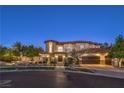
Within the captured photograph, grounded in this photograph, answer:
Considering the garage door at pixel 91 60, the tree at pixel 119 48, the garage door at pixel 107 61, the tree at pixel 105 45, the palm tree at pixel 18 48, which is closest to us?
the tree at pixel 119 48

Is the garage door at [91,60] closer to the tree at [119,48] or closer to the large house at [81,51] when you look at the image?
the large house at [81,51]

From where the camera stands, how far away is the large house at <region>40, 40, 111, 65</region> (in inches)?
1570

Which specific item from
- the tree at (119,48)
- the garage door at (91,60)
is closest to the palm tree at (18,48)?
the garage door at (91,60)

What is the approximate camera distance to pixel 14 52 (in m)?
42.4

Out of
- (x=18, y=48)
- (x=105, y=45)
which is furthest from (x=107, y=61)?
(x=18, y=48)

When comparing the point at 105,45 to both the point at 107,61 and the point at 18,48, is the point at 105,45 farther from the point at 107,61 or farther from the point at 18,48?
the point at 18,48

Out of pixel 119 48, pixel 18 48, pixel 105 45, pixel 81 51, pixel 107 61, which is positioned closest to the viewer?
pixel 119 48

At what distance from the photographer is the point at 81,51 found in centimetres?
4034

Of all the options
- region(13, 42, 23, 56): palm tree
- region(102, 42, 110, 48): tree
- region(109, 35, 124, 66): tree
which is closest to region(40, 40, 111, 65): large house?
region(102, 42, 110, 48): tree

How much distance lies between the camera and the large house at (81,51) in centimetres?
3988

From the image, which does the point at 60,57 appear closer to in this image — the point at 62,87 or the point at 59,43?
the point at 59,43

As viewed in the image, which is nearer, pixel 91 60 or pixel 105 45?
pixel 91 60

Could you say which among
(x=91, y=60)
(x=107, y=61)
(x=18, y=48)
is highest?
(x=18, y=48)

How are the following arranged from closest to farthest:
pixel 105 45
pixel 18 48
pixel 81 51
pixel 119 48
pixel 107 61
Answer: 1. pixel 119 48
2. pixel 107 61
3. pixel 81 51
4. pixel 18 48
5. pixel 105 45
